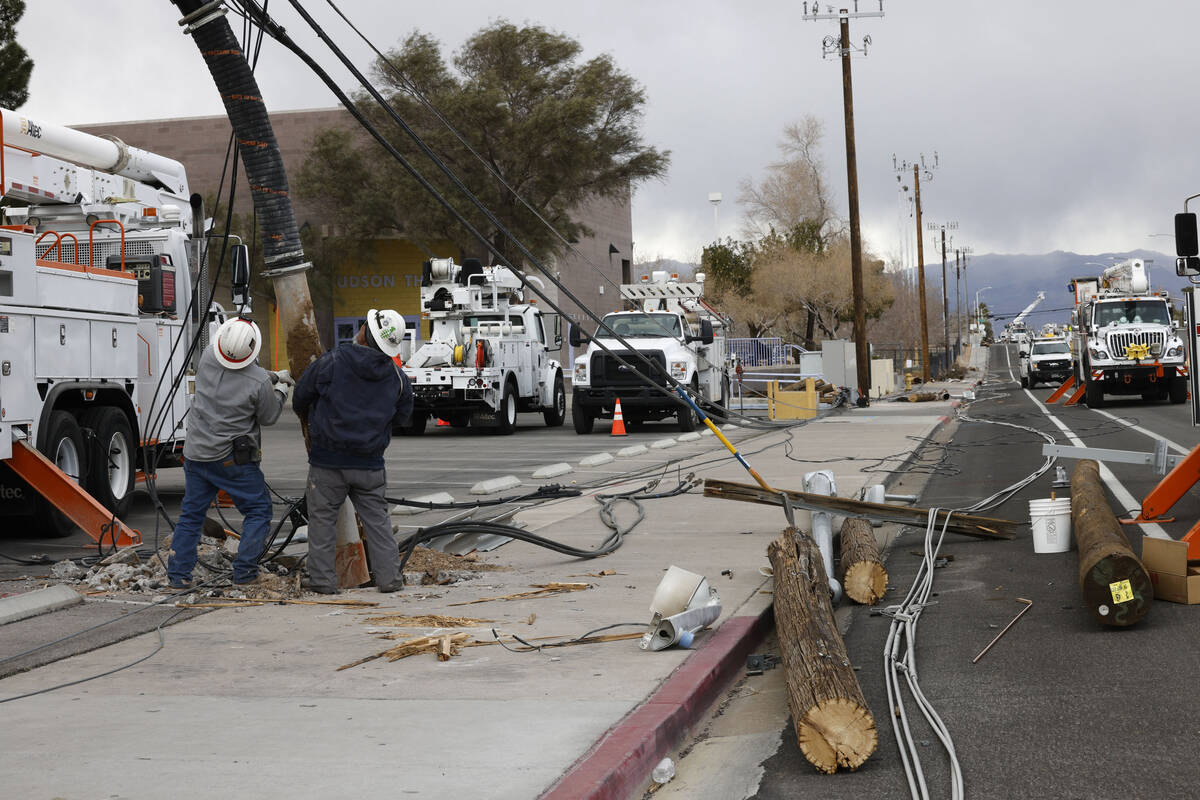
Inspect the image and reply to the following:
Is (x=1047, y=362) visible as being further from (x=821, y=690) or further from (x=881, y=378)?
(x=821, y=690)

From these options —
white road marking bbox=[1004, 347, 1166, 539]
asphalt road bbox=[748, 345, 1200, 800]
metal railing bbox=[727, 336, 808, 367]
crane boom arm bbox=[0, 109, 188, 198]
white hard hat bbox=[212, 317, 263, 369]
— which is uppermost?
crane boom arm bbox=[0, 109, 188, 198]

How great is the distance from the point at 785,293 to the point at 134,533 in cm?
5855

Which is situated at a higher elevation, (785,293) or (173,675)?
(785,293)

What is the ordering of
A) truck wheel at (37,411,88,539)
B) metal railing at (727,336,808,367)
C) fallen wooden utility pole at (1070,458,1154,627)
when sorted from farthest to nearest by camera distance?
1. metal railing at (727,336,808,367)
2. truck wheel at (37,411,88,539)
3. fallen wooden utility pole at (1070,458,1154,627)

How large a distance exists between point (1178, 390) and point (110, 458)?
2962 centimetres

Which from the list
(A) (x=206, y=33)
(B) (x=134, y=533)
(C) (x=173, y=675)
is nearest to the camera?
(C) (x=173, y=675)

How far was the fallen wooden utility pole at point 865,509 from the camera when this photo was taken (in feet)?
31.8

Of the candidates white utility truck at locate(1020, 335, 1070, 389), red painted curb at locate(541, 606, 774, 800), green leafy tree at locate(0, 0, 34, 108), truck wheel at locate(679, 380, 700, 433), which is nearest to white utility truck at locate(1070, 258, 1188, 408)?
truck wheel at locate(679, 380, 700, 433)

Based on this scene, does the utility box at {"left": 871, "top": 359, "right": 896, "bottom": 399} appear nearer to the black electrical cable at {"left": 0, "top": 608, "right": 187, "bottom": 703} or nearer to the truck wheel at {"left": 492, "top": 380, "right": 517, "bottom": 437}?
the truck wheel at {"left": 492, "top": 380, "right": 517, "bottom": 437}

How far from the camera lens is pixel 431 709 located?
5.64 metres

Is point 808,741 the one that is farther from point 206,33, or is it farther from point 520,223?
point 520,223

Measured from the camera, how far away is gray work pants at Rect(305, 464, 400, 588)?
8602mm

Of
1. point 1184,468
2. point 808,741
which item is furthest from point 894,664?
point 1184,468

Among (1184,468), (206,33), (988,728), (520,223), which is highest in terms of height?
(520,223)
